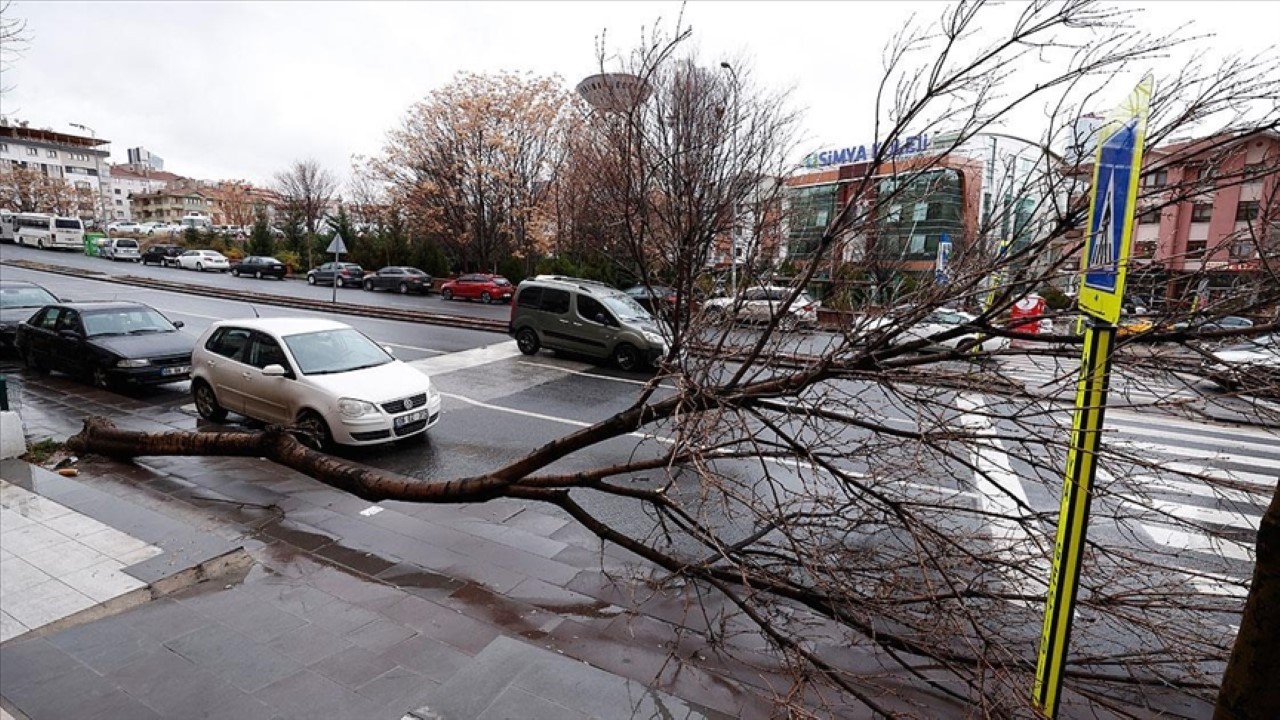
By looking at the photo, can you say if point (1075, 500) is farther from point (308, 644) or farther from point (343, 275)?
point (343, 275)

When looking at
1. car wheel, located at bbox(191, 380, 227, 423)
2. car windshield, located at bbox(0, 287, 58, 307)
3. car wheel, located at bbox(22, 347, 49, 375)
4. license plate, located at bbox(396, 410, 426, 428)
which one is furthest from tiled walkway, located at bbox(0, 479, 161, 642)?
car windshield, located at bbox(0, 287, 58, 307)

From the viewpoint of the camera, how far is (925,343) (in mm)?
2947

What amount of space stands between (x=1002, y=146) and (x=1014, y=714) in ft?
9.27

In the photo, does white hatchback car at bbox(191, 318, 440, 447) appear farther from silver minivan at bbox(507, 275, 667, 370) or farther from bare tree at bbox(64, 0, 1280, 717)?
silver minivan at bbox(507, 275, 667, 370)

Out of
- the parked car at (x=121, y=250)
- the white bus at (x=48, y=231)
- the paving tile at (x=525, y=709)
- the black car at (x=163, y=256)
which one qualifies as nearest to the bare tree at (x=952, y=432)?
the paving tile at (x=525, y=709)

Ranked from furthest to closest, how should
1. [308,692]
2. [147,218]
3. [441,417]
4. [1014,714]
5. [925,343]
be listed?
1. [147,218]
2. [441,417]
3. [308,692]
4. [925,343]
5. [1014,714]

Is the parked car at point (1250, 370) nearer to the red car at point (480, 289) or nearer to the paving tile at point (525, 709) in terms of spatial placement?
the paving tile at point (525, 709)

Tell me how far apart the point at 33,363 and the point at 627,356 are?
12.7 metres

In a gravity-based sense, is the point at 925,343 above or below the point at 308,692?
above

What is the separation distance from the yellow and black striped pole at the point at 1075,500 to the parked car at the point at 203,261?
171 ft

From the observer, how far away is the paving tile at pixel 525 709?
327cm

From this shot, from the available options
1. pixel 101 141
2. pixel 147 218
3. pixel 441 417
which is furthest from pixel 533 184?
pixel 147 218

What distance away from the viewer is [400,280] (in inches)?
1358

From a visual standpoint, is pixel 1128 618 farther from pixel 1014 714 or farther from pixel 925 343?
pixel 925 343
